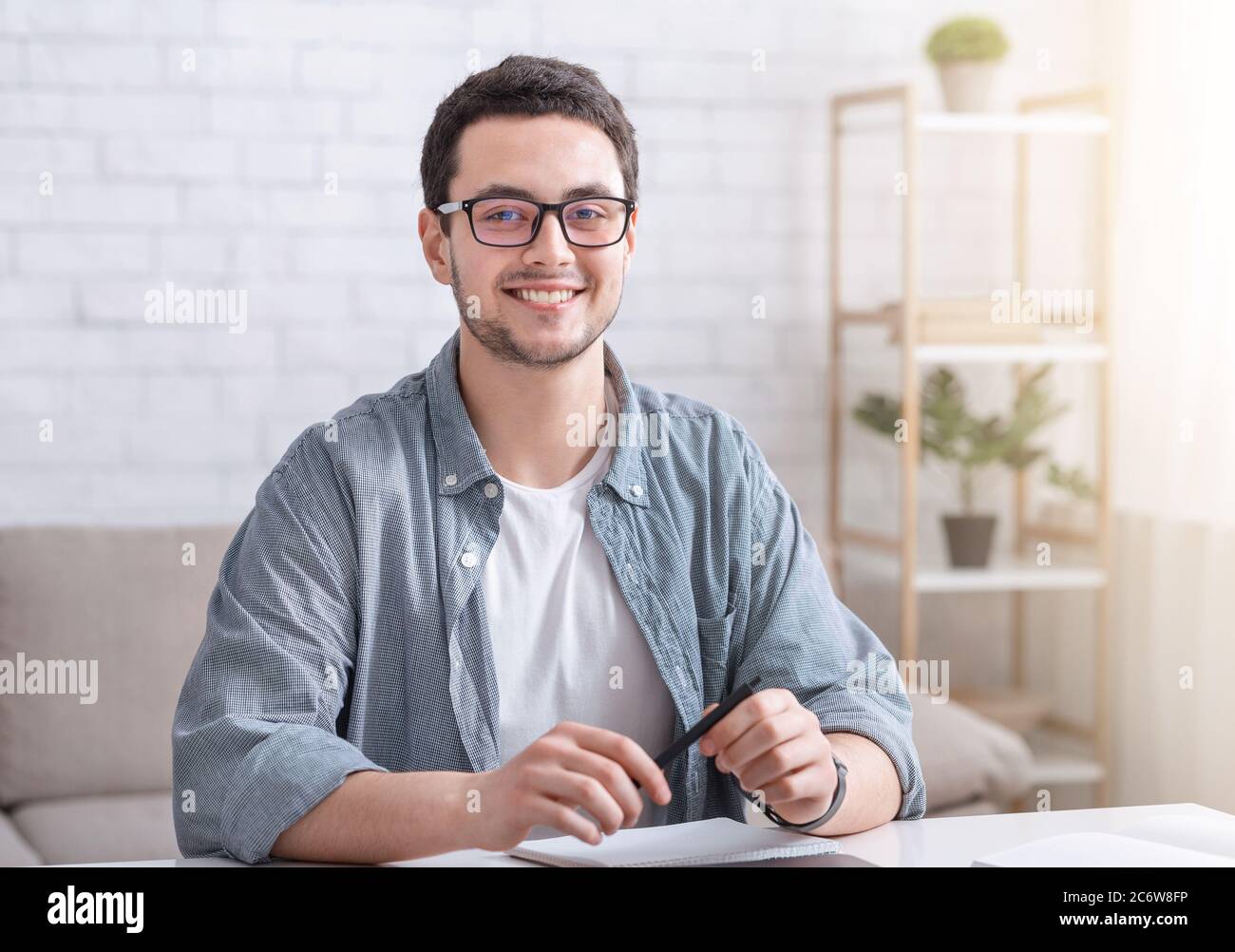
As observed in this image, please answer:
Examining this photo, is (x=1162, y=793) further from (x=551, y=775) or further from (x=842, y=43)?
(x=551, y=775)

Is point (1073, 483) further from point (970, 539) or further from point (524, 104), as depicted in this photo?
point (524, 104)

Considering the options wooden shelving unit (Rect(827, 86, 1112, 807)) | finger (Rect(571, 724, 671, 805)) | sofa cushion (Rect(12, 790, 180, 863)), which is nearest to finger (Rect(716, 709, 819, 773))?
finger (Rect(571, 724, 671, 805))

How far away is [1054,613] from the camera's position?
312 centimetres

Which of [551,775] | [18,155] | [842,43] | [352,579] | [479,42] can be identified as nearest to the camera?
[551,775]

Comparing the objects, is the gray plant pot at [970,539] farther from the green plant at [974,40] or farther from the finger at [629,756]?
the finger at [629,756]

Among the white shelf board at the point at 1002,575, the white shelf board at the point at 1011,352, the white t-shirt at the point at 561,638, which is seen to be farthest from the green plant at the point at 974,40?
the white t-shirt at the point at 561,638

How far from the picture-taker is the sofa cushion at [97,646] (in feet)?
7.48

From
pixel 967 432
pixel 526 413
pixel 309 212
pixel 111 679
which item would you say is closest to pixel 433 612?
pixel 526 413

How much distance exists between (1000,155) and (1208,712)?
4.08 ft

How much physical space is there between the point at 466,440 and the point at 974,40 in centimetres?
187

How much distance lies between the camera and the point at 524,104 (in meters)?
1.37

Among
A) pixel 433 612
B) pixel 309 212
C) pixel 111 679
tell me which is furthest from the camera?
pixel 309 212

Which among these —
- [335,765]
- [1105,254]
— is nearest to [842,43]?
[1105,254]

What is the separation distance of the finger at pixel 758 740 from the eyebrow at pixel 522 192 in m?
0.55
